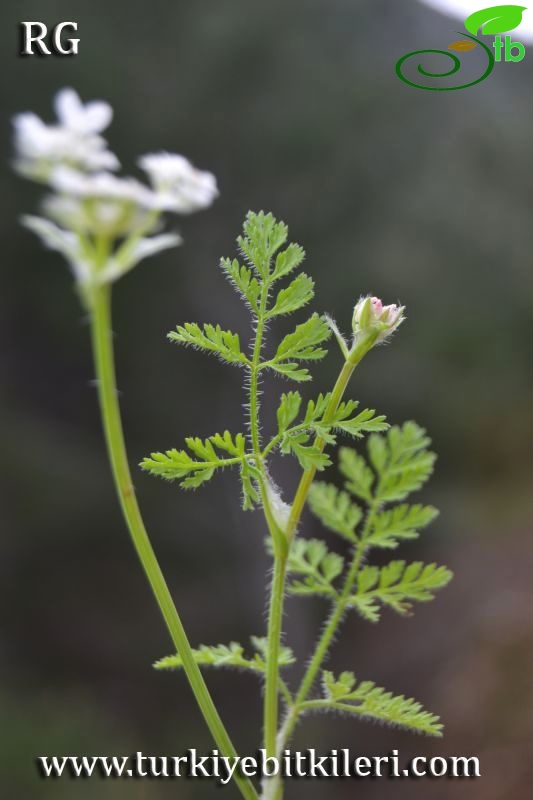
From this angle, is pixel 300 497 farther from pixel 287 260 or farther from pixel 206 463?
pixel 287 260

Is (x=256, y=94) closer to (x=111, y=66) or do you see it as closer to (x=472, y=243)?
(x=111, y=66)

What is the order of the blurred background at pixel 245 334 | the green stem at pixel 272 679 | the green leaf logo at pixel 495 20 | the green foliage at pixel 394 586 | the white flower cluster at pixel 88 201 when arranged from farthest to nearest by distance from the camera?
the blurred background at pixel 245 334 → the green leaf logo at pixel 495 20 → the green foliage at pixel 394 586 → the green stem at pixel 272 679 → the white flower cluster at pixel 88 201

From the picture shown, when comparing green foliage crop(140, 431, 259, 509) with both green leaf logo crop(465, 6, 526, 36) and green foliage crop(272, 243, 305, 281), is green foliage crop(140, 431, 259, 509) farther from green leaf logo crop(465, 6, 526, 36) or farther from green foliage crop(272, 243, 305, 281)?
green leaf logo crop(465, 6, 526, 36)

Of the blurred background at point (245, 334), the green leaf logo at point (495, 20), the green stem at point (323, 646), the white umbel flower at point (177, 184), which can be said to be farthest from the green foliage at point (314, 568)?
the blurred background at point (245, 334)

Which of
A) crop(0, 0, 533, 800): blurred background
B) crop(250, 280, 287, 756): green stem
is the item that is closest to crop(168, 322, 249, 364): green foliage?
crop(250, 280, 287, 756): green stem

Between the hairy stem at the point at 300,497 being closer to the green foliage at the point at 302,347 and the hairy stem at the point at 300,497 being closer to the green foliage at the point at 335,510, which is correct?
the green foliage at the point at 302,347
